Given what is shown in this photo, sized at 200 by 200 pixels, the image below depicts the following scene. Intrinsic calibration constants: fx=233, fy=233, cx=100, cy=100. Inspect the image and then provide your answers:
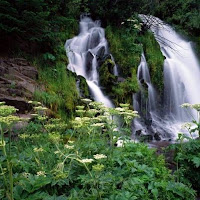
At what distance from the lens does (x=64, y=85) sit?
25.1 ft

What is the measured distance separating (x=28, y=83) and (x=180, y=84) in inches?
287

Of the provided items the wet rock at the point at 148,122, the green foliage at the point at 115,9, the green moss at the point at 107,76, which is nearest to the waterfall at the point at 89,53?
the green moss at the point at 107,76

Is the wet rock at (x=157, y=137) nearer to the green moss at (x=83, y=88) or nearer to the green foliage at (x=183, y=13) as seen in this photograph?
the green moss at (x=83, y=88)

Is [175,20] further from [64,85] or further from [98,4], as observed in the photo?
[64,85]

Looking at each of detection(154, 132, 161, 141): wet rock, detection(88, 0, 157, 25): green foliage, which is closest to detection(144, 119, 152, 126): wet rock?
detection(154, 132, 161, 141): wet rock

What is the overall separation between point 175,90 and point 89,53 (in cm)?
435

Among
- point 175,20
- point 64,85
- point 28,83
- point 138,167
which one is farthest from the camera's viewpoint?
point 175,20

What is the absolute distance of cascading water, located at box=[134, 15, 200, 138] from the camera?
374 inches

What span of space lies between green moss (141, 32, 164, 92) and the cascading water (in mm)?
306

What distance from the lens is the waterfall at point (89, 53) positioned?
8.65 metres

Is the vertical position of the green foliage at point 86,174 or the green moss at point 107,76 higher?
the green moss at point 107,76

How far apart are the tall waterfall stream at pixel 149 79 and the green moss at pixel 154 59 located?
0.24 meters

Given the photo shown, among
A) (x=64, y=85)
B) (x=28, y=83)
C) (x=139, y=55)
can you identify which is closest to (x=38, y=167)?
(x=28, y=83)

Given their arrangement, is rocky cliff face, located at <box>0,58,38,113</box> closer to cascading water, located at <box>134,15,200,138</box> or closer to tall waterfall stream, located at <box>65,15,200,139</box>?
tall waterfall stream, located at <box>65,15,200,139</box>
